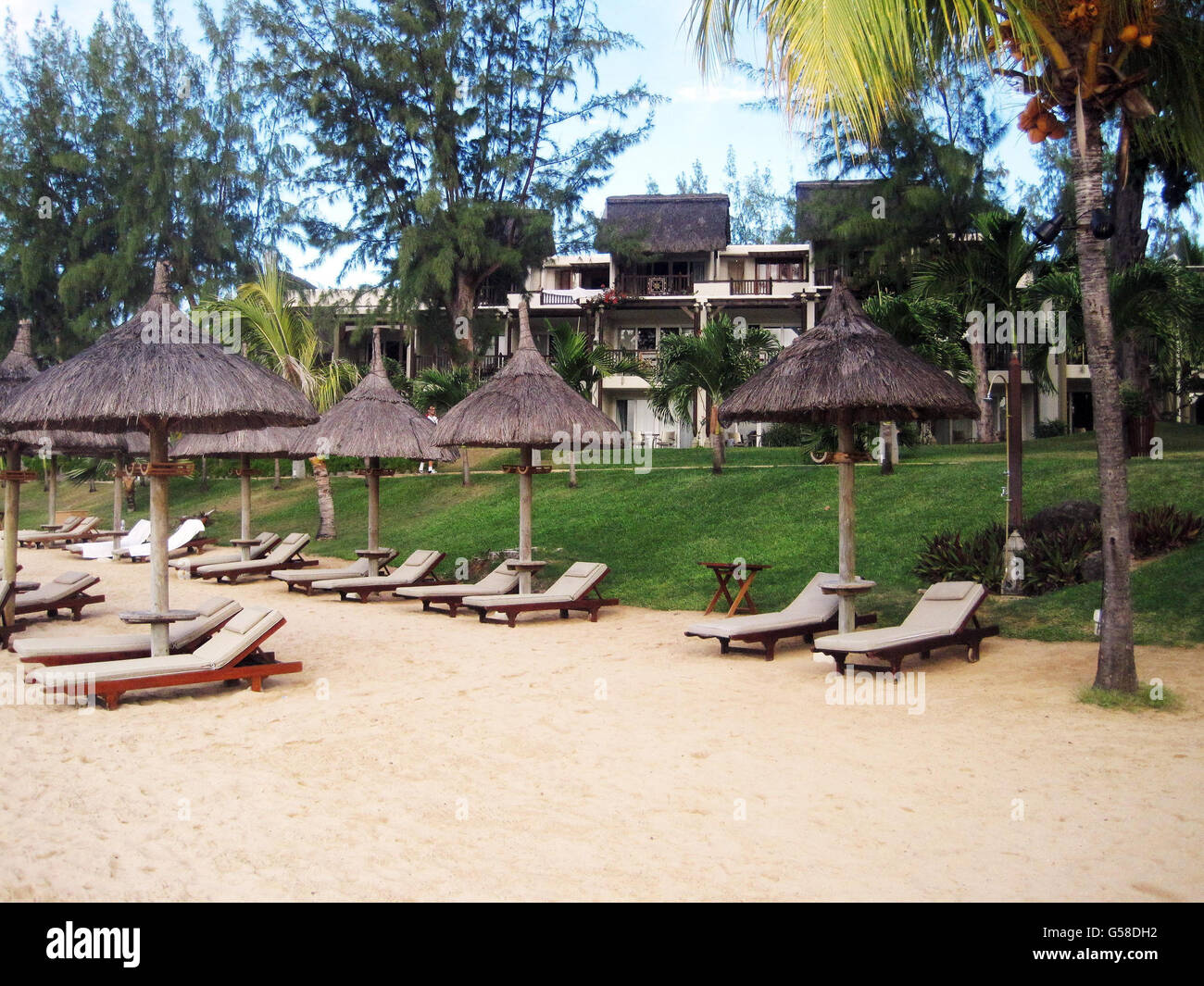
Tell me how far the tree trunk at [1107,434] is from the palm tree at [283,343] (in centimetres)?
1625

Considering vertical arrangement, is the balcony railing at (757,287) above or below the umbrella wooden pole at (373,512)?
above

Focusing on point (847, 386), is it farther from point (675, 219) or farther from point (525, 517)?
point (675, 219)

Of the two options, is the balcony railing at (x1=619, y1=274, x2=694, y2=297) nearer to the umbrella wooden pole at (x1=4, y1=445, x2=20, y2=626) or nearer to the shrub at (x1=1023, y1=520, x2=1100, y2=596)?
the shrub at (x1=1023, y1=520, x2=1100, y2=596)

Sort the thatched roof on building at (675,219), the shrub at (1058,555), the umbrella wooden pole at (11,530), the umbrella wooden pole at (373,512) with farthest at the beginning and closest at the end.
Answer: the thatched roof on building at (675,219), the umbrella wooden pole at (373,512), the shrub at (1058,555), the umbrella wooden pole at (11,530)

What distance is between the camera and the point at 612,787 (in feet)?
19.7

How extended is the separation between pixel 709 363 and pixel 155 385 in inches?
460

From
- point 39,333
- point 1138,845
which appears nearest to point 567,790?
point 1138,845

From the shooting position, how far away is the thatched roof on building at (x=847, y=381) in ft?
32.5

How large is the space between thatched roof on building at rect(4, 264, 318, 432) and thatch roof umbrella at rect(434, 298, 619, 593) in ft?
12.0

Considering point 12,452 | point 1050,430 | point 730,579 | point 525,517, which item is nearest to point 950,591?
point 730,579

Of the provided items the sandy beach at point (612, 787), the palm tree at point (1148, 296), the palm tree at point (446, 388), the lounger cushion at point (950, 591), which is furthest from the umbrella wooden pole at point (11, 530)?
the palm tree at point (1148, 296)

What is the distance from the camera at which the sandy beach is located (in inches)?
181

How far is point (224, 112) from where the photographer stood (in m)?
32.1

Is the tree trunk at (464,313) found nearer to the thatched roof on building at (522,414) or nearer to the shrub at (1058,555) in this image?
the thatched roof on building at (522,414)
